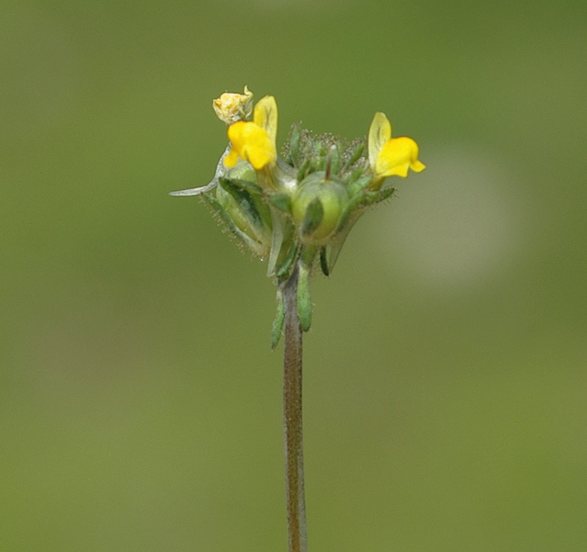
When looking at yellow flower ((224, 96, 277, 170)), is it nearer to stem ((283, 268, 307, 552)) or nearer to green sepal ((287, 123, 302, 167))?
green sepal ((287, 123, 302, 167))

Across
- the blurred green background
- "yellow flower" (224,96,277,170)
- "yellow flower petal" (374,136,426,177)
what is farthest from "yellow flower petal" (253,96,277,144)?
the blurred green background

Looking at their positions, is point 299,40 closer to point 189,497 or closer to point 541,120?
point 541,120

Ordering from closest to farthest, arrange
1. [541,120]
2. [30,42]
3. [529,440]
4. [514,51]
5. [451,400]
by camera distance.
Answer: [529,440], [451,400], [541,120], [514,51], [30,42]

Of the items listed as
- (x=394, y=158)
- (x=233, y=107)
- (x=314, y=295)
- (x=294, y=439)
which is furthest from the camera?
(x=314, y=295)

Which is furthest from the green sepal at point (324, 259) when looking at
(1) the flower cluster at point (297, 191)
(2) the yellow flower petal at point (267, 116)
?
(2) the yellow flower petal at point (267, 116)

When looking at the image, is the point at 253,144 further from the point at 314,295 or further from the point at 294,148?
the point at 314,295

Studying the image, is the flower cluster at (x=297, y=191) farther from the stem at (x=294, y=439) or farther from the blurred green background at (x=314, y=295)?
the blurred green background at (x=314, y=295)

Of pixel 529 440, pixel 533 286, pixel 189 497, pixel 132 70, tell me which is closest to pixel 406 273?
pixel 533 286

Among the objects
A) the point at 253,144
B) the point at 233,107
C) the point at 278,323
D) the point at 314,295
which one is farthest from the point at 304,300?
the point at 314,295
